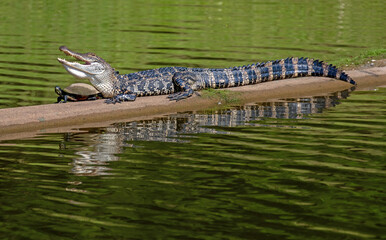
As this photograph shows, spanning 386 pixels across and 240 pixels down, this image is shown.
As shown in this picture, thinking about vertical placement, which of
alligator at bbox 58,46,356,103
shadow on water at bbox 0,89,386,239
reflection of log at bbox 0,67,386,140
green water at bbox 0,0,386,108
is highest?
green water at bbox 0,0,386,108

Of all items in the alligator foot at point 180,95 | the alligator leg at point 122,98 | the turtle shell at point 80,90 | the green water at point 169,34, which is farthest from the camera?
the green water at point 169,34

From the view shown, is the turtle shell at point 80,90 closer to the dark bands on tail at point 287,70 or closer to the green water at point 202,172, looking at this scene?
the green water at point 202,172

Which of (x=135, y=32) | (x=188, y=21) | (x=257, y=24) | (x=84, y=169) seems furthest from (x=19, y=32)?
(x=84, y=169)

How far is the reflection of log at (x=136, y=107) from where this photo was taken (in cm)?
927

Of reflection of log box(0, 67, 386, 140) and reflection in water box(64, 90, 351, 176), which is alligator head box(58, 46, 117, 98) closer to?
reflection of log box(0, 67, 386, 140)

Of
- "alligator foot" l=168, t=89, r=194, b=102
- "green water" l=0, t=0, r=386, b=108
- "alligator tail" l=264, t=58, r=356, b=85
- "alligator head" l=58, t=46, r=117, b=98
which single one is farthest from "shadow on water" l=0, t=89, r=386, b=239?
"green water" l=0, t=0, r=386, b=108

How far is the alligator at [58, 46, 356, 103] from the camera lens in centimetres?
1069

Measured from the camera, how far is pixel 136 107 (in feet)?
33.8

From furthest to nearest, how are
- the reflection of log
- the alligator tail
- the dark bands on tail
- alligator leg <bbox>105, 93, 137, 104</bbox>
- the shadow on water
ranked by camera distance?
the alligator tail
the dark bands on tail
alligator leg <bbox>105, 93, 137, 104</bbox>
the reflection of log
the shadow on water

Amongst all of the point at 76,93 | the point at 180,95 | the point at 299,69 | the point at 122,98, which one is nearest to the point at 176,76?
the point at 180,95

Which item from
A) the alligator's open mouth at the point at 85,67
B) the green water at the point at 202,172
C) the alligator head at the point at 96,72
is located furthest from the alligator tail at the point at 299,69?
the alligator's open mouth at the point at 85,67

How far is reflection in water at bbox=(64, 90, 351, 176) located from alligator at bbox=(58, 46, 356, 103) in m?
0.73

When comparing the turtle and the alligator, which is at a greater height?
the alligator

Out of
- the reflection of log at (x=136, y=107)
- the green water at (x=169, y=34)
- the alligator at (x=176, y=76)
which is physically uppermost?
the green water at (x=169, y=34)
